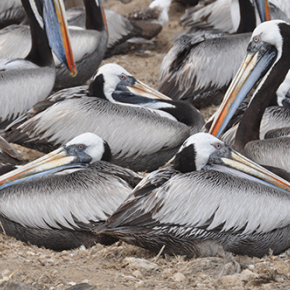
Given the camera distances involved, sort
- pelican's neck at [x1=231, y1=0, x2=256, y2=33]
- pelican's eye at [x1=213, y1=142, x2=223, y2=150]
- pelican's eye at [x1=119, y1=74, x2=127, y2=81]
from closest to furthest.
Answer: pelican's eye at [x1=213, y1=142, x2=223, y2=150], pelican's eye at [x1=119, y1=74, x2=127, y2=81], pelican's neck at [x1=231, y1=0, x2=256, y2=33]

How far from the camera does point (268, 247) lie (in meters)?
3.47

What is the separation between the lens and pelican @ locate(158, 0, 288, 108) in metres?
6.00

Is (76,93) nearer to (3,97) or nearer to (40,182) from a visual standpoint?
(3,97)

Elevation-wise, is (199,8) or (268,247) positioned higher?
(199,8)

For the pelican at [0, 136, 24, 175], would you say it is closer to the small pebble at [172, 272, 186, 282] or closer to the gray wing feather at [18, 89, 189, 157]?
the gray wing feather at [18, 89, 189, 157]

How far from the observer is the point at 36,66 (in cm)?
559

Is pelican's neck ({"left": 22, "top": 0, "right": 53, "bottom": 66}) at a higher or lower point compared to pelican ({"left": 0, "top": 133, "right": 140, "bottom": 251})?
higher

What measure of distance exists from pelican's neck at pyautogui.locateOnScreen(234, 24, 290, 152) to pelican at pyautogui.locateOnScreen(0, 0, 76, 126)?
76.3 inches

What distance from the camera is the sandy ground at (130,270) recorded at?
289cm

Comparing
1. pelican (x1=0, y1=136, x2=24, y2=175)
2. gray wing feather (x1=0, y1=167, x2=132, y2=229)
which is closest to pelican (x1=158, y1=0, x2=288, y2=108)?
pelican (x1=0, y1=136, x2=24, y2=175)

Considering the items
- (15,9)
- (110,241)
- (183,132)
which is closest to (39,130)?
(183,132)

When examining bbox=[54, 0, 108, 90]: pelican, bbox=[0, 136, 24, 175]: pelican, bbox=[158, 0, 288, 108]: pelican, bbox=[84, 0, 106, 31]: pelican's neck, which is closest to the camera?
bbox=[0, 136, 24, 175]: pelican

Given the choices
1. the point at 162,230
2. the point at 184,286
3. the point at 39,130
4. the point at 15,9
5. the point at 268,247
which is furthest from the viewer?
the point at 15,9

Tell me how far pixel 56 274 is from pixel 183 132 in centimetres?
215
